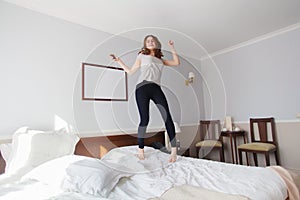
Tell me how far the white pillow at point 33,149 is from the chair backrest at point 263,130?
2843 millimetres

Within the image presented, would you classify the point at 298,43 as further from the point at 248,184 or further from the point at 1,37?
the point at 1,37

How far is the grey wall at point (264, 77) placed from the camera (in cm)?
298

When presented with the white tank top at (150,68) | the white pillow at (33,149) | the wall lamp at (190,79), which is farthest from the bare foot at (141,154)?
the white pillow at (33,149)

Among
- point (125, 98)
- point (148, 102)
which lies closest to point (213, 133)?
point (125, 98)

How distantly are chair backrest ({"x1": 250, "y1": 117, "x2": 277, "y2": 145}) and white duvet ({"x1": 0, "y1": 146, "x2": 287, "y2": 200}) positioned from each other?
1.80m

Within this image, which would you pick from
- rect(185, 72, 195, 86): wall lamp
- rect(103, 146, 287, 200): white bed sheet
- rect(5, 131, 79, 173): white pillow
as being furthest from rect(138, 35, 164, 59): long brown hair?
rect(5, 131, 79, 173): white pillow

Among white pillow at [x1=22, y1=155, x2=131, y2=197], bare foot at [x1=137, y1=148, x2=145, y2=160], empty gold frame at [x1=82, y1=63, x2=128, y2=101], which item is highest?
empty gold frame at [x1=82, y1=63, x2=128, y2=101]

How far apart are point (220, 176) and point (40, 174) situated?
1295mm

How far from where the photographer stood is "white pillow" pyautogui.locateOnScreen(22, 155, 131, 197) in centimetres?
120

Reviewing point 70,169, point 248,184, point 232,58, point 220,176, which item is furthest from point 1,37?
point 232,58

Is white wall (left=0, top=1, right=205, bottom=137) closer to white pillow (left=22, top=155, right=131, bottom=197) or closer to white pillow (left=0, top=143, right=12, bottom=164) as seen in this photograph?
white pillow (left=0, top=143, right=12, bottom=164)

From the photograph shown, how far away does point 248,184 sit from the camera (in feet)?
4.01

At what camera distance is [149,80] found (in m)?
1.25

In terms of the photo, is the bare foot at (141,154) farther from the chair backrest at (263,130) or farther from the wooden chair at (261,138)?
the chair backrest at (263,130)
